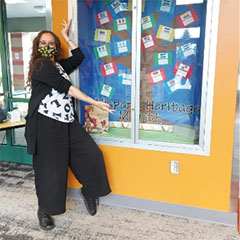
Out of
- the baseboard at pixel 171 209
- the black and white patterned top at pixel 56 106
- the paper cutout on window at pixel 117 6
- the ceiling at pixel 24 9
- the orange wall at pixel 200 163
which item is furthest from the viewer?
the ceiling at pixel 24 9

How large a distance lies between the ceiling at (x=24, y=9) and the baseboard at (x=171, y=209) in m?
2.33

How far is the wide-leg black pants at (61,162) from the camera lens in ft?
7.01

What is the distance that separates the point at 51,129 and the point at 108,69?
87 cm

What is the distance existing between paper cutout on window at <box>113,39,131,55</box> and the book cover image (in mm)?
598

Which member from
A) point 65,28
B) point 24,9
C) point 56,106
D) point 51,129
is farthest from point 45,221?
point 24,9

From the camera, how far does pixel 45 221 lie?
220 centimetres

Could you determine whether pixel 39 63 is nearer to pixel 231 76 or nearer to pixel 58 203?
pixel 58 203

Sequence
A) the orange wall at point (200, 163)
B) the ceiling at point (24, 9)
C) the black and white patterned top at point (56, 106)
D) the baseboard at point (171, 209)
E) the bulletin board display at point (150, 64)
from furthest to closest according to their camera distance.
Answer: the ceiling at point (24, 9) < the bulletin board display at point (150, 64) < the baseboard at point (171, 209) < the black and white patterned top at point (56, 106) < the orange wall at point (200, 163)

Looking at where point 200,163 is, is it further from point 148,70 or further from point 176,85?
point 148,70

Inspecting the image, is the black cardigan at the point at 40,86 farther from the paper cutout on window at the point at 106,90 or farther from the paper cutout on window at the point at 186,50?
the paper cutout on window at the point at 186,50

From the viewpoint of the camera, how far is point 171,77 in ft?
8.12

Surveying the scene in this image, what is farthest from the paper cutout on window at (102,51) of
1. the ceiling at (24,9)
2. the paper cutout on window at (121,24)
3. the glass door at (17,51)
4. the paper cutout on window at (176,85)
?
the ceiling at (24,9)

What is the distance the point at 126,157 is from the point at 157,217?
60 cm

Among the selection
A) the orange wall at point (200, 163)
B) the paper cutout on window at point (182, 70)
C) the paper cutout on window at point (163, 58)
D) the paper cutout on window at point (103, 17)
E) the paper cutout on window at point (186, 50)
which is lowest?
the orange wall at point (200, 163)
